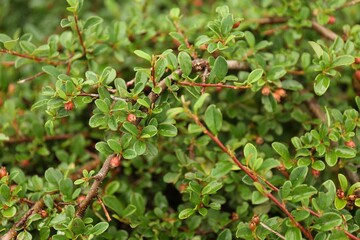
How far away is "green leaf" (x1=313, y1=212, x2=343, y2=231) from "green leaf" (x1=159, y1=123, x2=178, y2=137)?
45cm

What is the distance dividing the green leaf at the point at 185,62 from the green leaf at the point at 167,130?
15 cm

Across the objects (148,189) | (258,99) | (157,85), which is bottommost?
(148,189)

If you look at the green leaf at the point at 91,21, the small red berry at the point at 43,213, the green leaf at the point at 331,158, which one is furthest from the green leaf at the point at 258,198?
the green leaf at the point at 91,21

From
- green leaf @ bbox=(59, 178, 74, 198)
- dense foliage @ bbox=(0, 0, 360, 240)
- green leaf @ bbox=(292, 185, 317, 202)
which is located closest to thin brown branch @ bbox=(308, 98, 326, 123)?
dense foliage @ bbox=(0, 0, 360, 240)

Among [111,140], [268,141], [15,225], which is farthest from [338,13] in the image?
[15,225]

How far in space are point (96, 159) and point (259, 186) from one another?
715mm

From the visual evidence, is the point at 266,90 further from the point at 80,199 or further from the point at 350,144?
the point at 80,199

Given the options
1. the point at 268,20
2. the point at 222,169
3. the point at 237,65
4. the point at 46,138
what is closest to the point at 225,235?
the point at 222,169

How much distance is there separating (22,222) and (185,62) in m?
0.64

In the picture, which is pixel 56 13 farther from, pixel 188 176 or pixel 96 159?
pixel 188 176

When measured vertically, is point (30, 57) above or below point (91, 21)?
below

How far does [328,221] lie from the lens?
4.06 feet

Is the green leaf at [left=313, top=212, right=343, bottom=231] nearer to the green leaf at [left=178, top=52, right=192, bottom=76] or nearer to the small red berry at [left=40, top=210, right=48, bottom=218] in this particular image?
the green leaf at [left=178, top=52, right=192, bottom=76]

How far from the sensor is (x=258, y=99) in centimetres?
182
